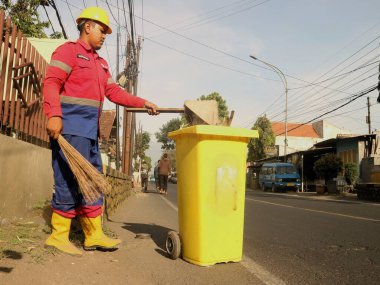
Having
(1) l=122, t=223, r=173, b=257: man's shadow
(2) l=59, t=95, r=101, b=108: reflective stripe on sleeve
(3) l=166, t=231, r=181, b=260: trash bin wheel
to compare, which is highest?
(2) l=59, t=95, r=101, b=108: reflective stripe on sleeve

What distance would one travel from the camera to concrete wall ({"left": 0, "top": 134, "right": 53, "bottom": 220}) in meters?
4.51

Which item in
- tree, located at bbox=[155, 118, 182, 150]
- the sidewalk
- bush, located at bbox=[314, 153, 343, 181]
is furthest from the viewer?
tree, located at bbox=[155, 118, 182, 150]

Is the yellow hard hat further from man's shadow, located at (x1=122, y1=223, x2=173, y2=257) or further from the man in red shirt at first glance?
man's shadow, located at (x1=122, y1=223, x2=173, y2=257)

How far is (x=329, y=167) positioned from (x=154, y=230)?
22138 mm

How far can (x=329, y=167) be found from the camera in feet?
84.5

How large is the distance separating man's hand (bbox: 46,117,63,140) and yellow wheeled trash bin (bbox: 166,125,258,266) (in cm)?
107

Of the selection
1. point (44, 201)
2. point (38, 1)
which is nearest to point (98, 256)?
point (44, 201)

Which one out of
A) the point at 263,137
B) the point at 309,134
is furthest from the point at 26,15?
the point at 309,134

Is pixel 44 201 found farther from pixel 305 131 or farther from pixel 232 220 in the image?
pixel 305 131

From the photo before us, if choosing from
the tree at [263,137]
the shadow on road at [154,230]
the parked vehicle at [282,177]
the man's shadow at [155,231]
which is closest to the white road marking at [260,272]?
the man's shadow at [155,231]

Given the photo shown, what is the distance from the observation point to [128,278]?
10.3 feet

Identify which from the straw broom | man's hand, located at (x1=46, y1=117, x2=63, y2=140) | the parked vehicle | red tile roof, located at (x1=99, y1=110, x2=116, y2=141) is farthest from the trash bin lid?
the parked vehicle

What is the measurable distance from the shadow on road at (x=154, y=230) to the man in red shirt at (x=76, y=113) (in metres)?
0.69

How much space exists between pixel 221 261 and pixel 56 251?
1472 mm
